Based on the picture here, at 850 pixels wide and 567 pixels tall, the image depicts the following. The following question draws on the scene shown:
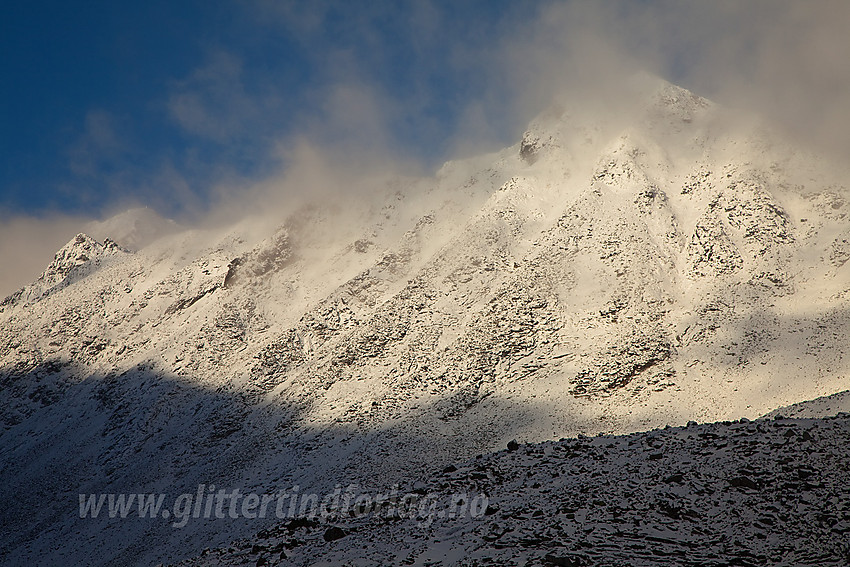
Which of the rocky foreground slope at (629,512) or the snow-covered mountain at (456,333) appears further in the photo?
the snow-covered mountain at (456,333)

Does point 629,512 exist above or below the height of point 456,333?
below

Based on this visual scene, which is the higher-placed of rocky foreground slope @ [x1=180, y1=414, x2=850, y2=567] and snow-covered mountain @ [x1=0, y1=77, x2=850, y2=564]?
snow-covered mountain @ [x1=0, y1=77, x2=850, y2=564]

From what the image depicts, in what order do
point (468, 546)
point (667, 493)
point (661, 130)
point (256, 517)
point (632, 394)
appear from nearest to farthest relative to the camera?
point (468, 546), point (667, 493), point (256, 517), point (632, 394), point (661, 130)

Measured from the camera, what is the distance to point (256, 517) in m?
46.1

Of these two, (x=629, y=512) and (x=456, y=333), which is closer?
(x=629, y=512)

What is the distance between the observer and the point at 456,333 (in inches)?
2525

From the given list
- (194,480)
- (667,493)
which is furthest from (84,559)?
(667,493)

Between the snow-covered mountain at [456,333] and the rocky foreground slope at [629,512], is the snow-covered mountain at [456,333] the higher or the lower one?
the higher one

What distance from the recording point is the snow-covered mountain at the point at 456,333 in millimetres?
49406

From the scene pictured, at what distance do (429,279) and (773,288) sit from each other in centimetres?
3961

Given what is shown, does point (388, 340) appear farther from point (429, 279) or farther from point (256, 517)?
point (256, 517)

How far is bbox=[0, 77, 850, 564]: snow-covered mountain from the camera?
1945 inches

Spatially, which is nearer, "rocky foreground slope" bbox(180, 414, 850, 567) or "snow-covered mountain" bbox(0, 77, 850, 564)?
"rocky foreground slope" bbox(180, 414, 850, 567)

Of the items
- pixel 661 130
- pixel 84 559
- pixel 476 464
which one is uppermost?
pixel 661 130
